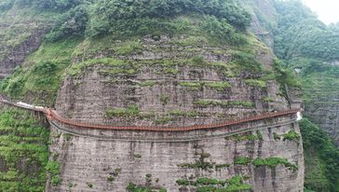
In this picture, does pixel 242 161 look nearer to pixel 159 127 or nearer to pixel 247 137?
pixel 247 137

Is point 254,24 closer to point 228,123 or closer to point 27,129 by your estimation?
point 228,123

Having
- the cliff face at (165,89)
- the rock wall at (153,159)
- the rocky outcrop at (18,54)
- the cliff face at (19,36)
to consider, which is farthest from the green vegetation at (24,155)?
the cliff face at (19,36)

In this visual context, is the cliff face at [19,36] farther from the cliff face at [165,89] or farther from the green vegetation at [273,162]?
the green vegetation at [273,162]

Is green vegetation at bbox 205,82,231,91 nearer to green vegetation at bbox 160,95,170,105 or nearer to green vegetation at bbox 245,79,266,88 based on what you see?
green vegetation at bbox 245,79,266,88

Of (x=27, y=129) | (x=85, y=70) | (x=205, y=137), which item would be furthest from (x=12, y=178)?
(x=205, y=137)

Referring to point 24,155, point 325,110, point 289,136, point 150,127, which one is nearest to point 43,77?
point 24,155
